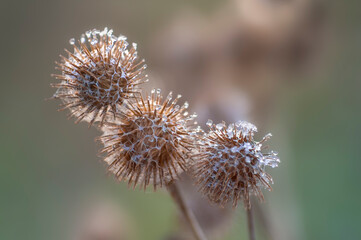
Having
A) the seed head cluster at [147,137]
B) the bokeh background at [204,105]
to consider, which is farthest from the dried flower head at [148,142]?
the bokeh background at [204,105]

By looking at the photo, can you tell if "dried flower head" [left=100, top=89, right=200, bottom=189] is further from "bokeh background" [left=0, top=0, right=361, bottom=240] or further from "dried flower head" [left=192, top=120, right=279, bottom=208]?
"bokeh background" [left=0, top=0, right=361, bottom=240]

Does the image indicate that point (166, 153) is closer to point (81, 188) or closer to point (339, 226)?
point (339, 226)

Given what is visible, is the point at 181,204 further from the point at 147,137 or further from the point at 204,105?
the point at 204,105

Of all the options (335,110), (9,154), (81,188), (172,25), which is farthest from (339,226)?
(9,154)

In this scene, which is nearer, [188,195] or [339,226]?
[188,195]

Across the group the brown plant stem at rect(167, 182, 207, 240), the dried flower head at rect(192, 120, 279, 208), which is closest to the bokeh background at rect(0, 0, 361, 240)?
the brown plant stem at rect(167, 182, 207, 240)

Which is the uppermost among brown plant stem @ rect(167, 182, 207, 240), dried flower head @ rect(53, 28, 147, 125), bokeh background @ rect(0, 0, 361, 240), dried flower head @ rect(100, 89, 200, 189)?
bokeh background @ rect(0, 0, 361, 240)

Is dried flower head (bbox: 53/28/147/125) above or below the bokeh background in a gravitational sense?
below
